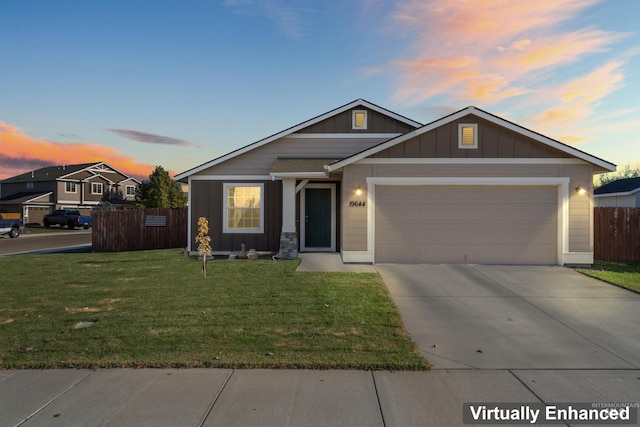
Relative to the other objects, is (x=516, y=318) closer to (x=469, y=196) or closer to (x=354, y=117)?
(x=469, y=196)

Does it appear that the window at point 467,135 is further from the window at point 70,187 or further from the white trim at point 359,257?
the window at point 70,187

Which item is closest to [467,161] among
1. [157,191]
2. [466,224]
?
[466,224]

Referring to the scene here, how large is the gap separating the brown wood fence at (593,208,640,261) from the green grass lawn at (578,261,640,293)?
72 cm

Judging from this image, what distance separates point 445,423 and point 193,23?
1410 cm

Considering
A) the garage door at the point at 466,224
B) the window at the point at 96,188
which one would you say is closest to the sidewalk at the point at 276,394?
the garage door at the point at 466,224

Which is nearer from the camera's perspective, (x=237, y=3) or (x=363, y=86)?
(x=237, y=3)

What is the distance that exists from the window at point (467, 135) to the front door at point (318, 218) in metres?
4.51

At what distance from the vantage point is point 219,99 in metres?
16.6

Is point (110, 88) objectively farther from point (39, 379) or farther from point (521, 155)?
point (521, 155)

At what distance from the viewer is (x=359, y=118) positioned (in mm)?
13398

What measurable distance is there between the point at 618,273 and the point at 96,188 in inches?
2015

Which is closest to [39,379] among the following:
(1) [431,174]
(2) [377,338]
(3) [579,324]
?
(2) [377,338]

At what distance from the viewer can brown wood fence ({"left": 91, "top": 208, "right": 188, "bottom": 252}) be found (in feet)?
56.6

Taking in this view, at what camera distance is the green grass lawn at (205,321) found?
4.46 meters
